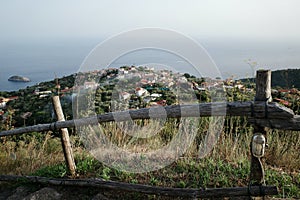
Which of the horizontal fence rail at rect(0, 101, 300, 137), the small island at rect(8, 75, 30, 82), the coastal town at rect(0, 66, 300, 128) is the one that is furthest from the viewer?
the small island at rect(8, 75, 30, 82)

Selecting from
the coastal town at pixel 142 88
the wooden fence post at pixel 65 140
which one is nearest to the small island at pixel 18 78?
the coastal town at pixel 142 88

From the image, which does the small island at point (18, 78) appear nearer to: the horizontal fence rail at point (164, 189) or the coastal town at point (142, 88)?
the coastal town at point (142, 88)

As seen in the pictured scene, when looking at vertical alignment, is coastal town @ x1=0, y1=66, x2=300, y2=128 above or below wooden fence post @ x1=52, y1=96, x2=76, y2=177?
above

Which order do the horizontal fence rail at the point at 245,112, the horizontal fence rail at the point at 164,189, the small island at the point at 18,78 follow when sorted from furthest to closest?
1. the small island at the point at 18,78
2. the horizontal fence rail at the point at 164,189
3. the horizontal fence rail at the point at 245,112

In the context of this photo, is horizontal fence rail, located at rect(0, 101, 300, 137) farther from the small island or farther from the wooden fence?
the small island

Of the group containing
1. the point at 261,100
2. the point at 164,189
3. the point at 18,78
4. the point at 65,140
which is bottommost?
the point at 164,189

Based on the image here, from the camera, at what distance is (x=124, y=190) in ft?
9.89

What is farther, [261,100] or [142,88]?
[142,88]

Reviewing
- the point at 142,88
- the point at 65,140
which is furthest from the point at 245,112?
the point at 65,140

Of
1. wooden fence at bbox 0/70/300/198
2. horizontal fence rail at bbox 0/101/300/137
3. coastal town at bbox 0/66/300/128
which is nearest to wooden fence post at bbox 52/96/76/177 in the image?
coastal town at bbox 0/66/300/128

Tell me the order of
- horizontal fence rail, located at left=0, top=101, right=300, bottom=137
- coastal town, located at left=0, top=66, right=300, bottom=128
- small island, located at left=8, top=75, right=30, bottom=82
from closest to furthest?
1. horizontal fence rail, located at left=0, top=101, right=300, bottom=137
2. coastal town, located at left=0, top=66, right=300, bottom=128
3. small island, located at left=8, top=75, right=30, bottom=82

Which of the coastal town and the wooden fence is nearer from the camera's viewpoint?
the wooden fence

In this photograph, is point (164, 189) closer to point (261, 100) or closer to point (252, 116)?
point (252, 116)

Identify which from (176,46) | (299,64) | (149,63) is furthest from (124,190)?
(299,64)
